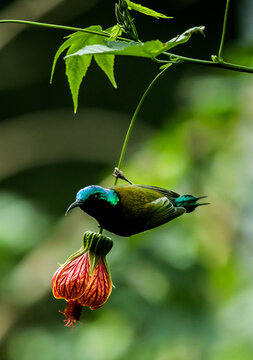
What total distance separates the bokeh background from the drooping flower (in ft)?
2.67

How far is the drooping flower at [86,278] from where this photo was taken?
1.14 meters

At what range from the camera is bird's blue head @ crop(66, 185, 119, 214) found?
104cm

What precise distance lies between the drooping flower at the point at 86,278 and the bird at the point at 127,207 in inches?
3.4

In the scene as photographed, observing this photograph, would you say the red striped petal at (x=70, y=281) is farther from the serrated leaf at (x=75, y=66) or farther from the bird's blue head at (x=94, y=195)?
the serrated leaf at (x=75, y=66)

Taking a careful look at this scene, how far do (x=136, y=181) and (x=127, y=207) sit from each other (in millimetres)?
1313

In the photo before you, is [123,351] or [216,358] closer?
[216,358]

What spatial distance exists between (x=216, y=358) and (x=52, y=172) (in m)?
2.34

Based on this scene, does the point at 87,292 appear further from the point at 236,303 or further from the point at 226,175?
the point at 226,175

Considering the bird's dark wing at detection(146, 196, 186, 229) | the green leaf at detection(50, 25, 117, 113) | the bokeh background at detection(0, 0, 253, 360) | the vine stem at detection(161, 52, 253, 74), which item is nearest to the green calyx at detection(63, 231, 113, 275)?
the bird's dark wing at detection(146, 196, 186, 229)

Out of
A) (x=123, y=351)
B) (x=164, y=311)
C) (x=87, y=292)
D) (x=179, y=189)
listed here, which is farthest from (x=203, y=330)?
(x=87, y=292)

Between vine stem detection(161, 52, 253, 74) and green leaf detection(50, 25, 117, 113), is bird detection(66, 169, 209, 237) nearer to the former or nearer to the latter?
green leaf detection(50, 25, 117, 113)

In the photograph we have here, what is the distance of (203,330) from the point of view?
2.44 meters

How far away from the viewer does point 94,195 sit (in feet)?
3.47

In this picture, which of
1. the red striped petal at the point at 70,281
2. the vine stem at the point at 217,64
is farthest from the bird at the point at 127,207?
the vine stem at the point at 217,64
